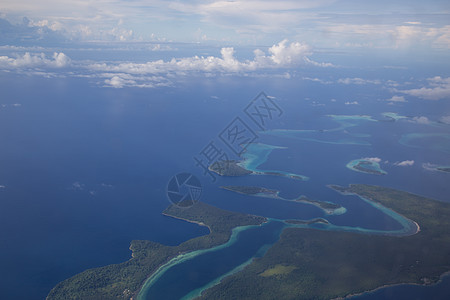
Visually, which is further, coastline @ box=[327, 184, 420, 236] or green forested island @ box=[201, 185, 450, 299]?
coastline @ box=[327, 184, 420, 236]

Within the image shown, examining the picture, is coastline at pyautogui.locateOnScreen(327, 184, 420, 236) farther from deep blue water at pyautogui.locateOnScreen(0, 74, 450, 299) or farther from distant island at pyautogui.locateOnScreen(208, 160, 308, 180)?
distant island at pyautogui.locateOnScreen(208, 160, 308, 180)

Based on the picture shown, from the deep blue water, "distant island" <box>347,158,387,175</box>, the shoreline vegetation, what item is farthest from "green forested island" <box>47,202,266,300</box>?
"distant island" <box>347,158,387,175</box>

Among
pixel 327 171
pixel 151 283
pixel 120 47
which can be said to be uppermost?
pixel 120 47

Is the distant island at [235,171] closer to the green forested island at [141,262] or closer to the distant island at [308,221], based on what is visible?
the green forested island at [141,262]

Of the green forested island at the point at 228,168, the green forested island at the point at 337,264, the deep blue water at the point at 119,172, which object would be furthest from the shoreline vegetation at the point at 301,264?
the green forested island at the point at 228,168

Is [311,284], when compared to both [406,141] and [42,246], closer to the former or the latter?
[42,246]

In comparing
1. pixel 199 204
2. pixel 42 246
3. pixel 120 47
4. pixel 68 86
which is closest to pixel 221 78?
pixel 68 86
